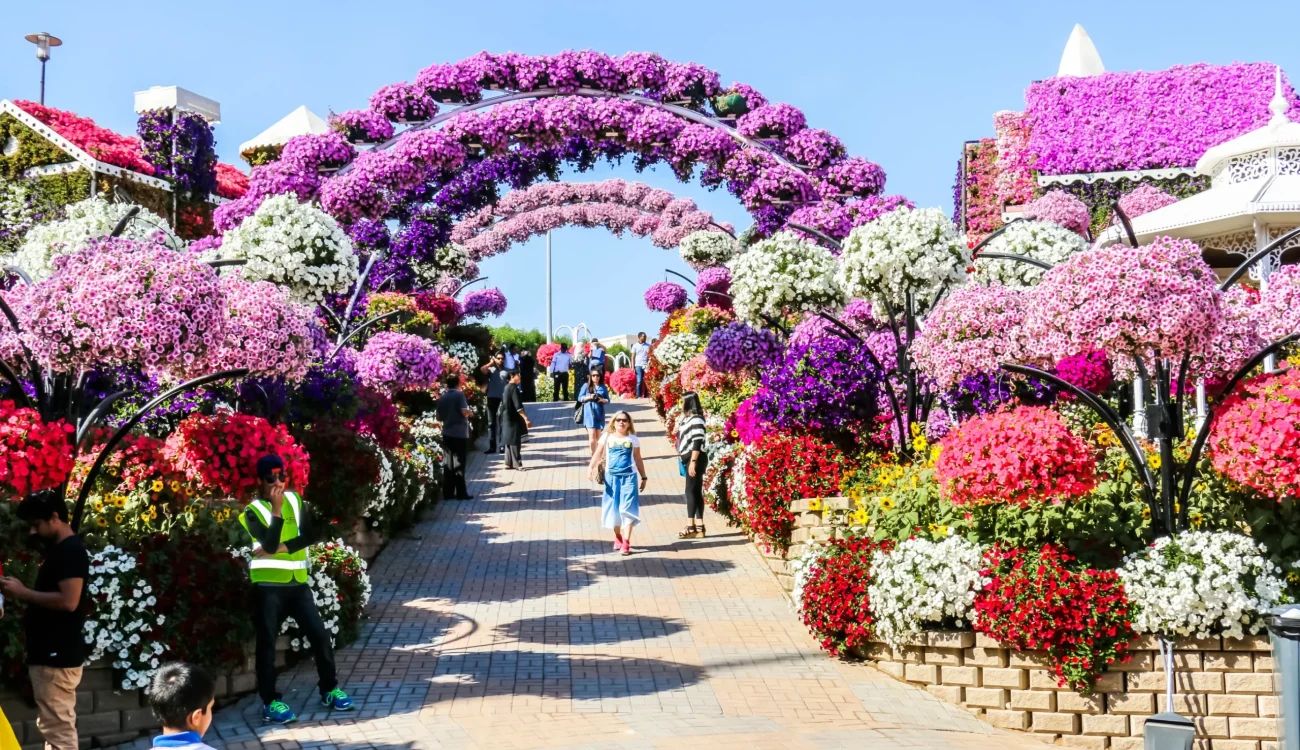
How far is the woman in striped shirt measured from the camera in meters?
13.8

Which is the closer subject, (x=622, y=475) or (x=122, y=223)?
(x=122, y=223)

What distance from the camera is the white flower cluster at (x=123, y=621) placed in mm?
6984

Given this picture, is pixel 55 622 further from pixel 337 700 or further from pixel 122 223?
pixel 122 223

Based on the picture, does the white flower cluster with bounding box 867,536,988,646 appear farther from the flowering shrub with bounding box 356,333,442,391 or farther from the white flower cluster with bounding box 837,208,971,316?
the flowering shrub with bounding box 356,333,442,391

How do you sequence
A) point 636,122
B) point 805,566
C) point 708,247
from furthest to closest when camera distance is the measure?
1. point 708,247
2. point 636,122
3. point 805,566

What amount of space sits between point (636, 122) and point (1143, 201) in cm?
1355

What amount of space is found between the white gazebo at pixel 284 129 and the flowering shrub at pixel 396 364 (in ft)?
81.5

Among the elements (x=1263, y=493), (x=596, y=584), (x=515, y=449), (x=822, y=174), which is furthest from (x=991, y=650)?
(x=515, y=449)

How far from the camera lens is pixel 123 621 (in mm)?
7094

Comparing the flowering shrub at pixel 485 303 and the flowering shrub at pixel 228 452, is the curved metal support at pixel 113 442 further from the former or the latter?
the flowering shrub at pixel 485 303

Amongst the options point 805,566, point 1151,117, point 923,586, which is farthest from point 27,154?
point 1151,117

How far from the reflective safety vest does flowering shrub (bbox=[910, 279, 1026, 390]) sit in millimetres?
6040

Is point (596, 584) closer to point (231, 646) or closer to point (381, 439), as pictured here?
point (381, 439)

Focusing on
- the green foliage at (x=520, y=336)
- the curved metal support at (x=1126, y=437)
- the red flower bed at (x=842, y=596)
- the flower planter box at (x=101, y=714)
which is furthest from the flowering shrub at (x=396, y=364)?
the green foliage at (x=520, y=336)
